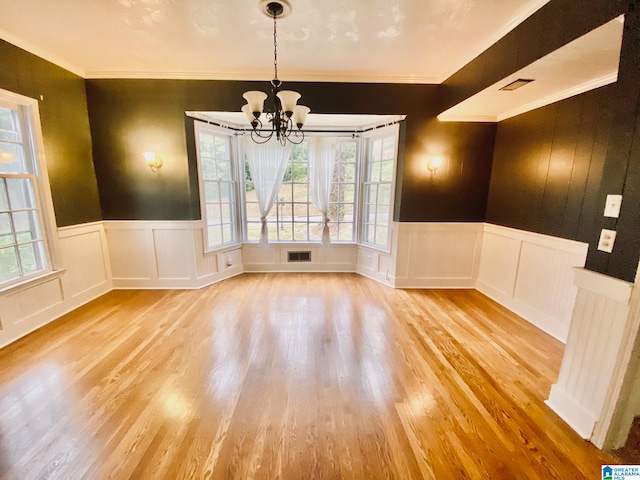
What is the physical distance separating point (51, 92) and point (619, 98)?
201 inches

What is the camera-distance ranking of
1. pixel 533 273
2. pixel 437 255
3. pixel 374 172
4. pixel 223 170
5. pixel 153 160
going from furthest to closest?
1. pixel 374 172
2. pixel 223 170
3. pixel 437 255
4. pixel 153 160
5. pixel 533 273

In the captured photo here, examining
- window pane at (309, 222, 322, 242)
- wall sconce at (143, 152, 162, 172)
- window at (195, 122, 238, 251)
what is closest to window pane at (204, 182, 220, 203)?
window at (195, 122, 238, 251)

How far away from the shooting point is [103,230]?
3840 millimetres

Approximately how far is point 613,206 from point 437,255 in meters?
2.60

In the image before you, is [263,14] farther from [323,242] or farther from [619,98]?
[323,242]

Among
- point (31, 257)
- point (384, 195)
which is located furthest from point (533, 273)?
point (31, 257)

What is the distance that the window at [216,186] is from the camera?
3.98m

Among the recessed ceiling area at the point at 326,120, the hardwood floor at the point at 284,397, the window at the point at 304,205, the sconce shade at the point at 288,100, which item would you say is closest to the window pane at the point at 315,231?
the window at the point at 304,205

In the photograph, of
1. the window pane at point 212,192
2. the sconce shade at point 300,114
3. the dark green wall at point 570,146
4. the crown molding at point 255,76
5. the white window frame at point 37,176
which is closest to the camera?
the dark green wall at point 570,146

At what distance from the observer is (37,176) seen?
115 inches

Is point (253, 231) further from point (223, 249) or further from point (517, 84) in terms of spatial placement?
point (517, 84)

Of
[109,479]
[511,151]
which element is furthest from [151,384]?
[511,151]

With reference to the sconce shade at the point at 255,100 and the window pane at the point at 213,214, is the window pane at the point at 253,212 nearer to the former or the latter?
the window pane at the point at 213,214

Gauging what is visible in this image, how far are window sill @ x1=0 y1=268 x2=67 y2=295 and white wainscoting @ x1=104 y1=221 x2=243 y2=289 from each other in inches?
30.5
